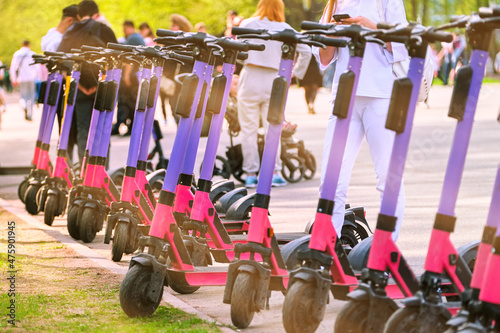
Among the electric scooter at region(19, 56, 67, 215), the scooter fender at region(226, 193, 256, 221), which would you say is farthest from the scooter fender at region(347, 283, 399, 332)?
the electric scooter at region(19, 56, 67, 215)

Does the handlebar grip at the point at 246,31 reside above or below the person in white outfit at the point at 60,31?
above

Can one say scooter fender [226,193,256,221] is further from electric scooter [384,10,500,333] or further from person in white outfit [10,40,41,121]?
person in white outfit [10,40,41,121]

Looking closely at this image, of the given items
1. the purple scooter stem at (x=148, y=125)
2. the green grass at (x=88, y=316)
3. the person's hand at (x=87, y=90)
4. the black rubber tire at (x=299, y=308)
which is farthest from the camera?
the person's hand at (x=87, y=90)

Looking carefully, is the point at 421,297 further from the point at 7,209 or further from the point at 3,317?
the point at 7,209

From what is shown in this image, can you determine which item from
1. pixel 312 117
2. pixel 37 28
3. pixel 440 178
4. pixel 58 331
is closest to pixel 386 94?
pixel 58 331

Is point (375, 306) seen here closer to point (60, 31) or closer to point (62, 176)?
point (62, 176)

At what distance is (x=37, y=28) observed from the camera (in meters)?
69.1

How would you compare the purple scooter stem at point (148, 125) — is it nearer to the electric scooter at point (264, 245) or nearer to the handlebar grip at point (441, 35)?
the electric scooter at point (264, 245)

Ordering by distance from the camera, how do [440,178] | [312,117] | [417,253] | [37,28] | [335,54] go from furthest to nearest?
[37,28] < [312,117] < [440,178] < [417,253] < [335,54]

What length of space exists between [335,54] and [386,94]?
19.7 inches

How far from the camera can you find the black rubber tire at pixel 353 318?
461cm

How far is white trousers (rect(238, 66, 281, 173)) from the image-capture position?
11.9 meters

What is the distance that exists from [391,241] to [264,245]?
98 centimetres

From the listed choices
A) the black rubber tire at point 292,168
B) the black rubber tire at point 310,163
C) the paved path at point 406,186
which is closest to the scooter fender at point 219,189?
the paved path at point 406,186
